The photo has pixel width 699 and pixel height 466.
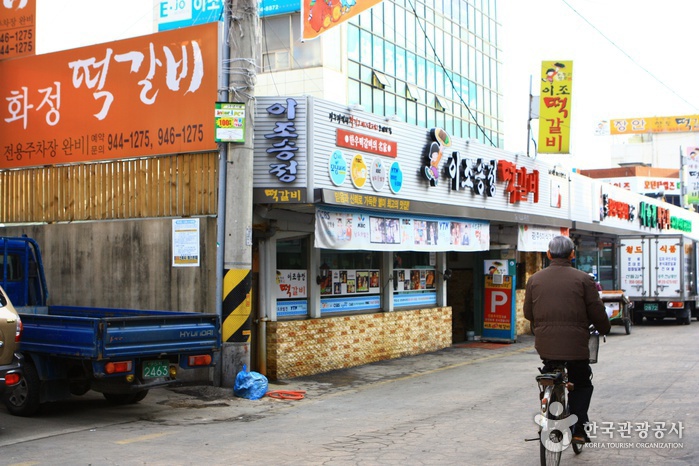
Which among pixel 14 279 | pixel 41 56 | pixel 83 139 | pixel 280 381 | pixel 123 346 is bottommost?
pixel 280 381

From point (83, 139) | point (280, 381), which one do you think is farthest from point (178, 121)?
point (280, 381)

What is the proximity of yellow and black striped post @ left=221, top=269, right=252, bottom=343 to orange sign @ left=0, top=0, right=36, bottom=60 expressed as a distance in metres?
6.31

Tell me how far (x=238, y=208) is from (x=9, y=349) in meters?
4.14

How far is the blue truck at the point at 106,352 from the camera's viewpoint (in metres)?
9.16

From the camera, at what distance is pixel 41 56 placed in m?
14.5

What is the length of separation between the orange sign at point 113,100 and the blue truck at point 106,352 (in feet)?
11.4

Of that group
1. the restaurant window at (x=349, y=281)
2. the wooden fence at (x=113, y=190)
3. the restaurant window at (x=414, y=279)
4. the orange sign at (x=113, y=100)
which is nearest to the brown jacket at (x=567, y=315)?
the wooden fence at (x=113, y=190)

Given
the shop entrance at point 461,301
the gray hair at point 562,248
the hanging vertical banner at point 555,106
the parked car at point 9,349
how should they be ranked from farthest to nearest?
1. the hanging vertical banner at point 555,106
2. the shop entrance at point 461,301
3. the parked car at point 9,349
4. the gray hair at point 562,248

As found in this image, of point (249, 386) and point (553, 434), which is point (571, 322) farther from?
point (249, 386)

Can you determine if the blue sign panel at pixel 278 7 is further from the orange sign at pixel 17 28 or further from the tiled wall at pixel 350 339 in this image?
the orange sign at pixel 17 28

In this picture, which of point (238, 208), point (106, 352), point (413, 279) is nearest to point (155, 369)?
point (106, 352)

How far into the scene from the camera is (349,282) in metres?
15.5

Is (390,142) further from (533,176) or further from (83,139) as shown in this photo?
(533,176)

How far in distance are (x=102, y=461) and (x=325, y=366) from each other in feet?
23.2
